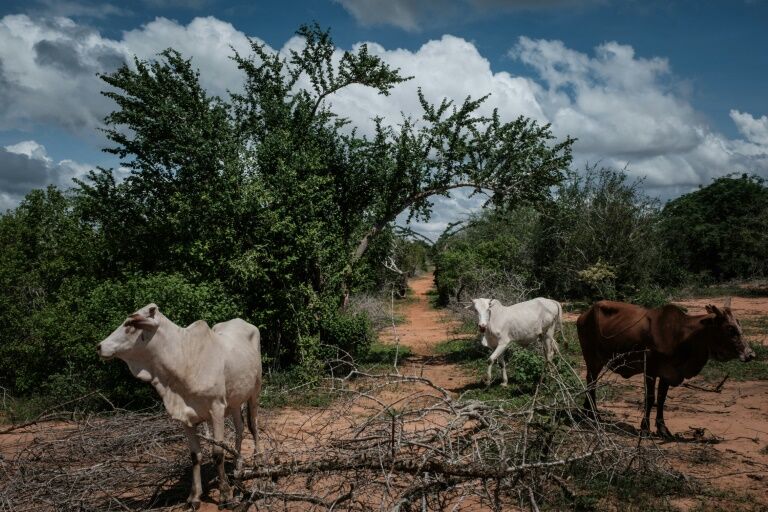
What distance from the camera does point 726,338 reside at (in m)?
7.55

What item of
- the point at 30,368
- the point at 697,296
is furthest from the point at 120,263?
the point at 697,296

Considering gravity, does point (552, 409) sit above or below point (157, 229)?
below

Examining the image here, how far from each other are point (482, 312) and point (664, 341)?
426 cm

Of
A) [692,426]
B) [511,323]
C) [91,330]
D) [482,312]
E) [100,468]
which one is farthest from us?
[511,323]

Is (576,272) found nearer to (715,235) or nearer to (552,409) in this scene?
(715,235)

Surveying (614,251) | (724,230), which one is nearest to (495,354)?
(614,251)

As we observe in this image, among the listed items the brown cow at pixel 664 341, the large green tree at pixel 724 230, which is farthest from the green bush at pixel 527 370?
the large green tree at pixel 724 230

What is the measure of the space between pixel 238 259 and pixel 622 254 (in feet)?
55.2

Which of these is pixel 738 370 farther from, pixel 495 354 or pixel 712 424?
pixel 495 354

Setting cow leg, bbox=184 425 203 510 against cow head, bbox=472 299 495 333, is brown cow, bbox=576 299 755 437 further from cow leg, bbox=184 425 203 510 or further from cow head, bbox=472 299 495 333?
cow leg, bbox=184 425 203 510

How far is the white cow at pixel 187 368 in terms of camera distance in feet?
18.1

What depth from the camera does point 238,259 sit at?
11.2 meters

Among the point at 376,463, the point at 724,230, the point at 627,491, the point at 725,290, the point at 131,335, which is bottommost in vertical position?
the point at 627,491

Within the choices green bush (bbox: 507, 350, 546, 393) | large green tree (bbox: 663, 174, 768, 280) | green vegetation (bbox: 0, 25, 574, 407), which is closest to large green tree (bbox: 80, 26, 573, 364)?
green vegetation (bbox: 0, 25, 574, 407)
